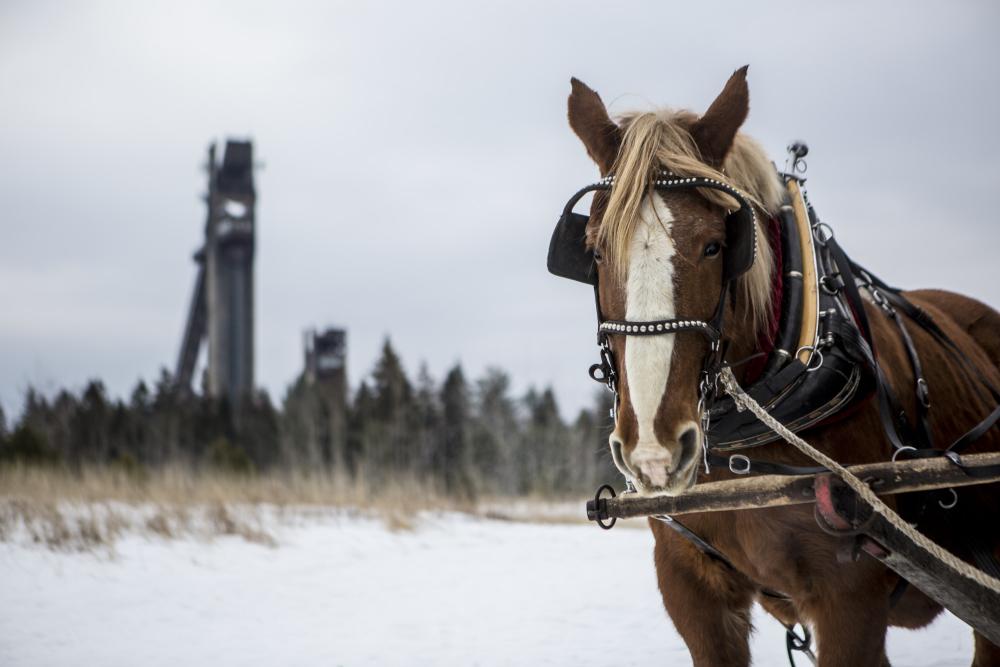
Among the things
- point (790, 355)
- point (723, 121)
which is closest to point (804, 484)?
point (790, 355)

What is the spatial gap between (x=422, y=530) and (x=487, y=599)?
3.93m

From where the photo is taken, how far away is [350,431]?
100 feet

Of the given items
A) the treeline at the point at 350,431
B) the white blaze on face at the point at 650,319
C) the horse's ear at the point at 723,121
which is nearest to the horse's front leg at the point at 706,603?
the white blaze on face at the point at 650,319

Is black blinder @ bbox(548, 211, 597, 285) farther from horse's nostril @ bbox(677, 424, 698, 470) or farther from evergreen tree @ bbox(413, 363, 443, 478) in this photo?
evergreen tree @ bbox(413, 363, 443, 478)

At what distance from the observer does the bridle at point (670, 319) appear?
71.0 inches

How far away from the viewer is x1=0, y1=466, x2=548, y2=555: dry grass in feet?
25.5

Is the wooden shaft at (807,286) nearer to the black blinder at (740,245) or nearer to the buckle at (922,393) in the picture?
the black blinder at (740,245)

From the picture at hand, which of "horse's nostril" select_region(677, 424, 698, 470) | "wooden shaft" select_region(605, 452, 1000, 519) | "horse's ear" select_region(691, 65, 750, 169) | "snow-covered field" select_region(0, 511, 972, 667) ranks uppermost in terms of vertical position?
"horse's ear" select_region(691, 65, 750, 169)

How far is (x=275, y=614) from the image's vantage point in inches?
241

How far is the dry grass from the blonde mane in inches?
276

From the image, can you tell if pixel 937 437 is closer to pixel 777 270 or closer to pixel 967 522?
pixel 967 522

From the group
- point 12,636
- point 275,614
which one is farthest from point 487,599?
point 12,636

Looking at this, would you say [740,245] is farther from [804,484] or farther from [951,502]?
[951,502]

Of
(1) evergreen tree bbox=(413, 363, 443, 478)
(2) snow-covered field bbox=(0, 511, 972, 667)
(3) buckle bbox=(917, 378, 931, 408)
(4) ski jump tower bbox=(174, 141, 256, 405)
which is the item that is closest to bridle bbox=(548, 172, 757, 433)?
(3) buckle bbox=(917, 378, 931, 408)
